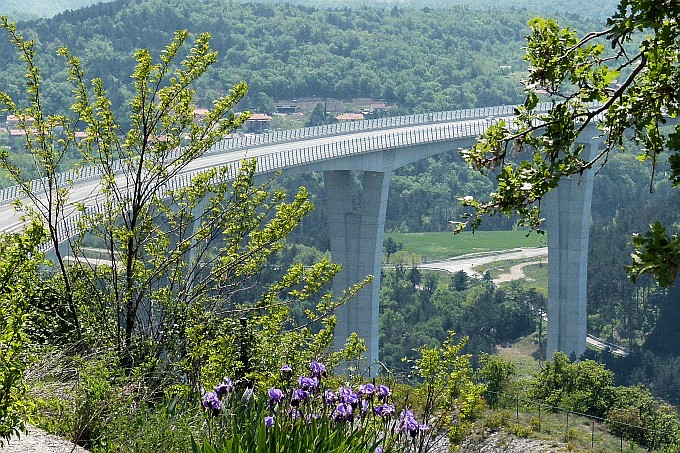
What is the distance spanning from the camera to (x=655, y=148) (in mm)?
7340

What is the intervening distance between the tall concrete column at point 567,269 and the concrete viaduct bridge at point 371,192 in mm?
58

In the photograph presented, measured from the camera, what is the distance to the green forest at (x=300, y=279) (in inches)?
420

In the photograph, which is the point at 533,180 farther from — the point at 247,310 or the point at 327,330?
the point at 247,310

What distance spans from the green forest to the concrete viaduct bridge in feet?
8.14

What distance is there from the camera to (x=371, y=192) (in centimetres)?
5506

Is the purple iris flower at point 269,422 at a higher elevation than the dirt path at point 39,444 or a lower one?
higher

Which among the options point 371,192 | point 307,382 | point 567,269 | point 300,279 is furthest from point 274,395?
point 567,269

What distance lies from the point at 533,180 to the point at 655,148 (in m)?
0.91

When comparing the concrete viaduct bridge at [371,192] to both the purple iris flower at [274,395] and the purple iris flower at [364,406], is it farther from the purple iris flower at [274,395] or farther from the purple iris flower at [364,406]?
the purple iris flower at [274,395]

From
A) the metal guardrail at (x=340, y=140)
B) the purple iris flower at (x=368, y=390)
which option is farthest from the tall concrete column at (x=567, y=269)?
the purple iris flower at (x=368, y=390)

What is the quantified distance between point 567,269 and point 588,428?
1733 inches

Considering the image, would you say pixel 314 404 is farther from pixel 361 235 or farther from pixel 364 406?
pixel 361 235

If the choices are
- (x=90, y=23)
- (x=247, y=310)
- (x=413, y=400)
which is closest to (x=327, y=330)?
(x=247, y=310)

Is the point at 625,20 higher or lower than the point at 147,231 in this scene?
higher
